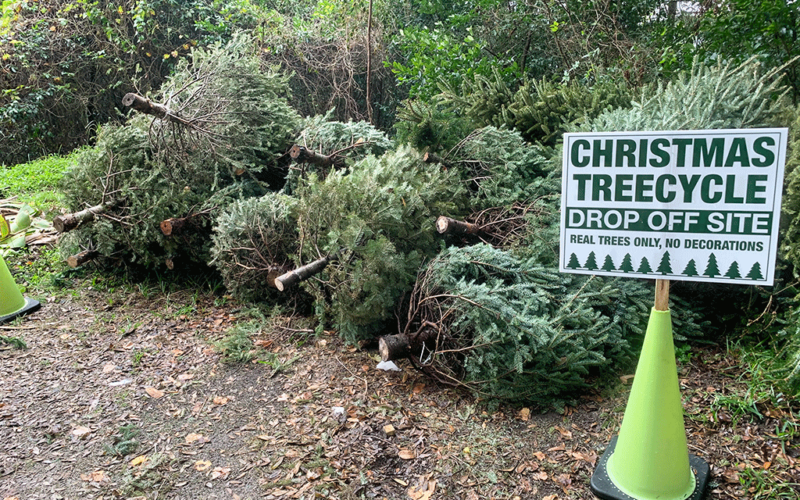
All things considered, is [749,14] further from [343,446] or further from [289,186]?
[343,446]

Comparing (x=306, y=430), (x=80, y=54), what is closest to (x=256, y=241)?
(x=306, y=430)

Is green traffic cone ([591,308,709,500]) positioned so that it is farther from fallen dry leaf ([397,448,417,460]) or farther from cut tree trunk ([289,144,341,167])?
cut tree trunk ([289,144,341,167])

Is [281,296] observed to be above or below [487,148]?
below

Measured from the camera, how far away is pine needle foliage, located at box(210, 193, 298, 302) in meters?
4.41

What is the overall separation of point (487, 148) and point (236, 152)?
2.44 metres

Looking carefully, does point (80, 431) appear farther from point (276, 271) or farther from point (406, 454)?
point (406, 454)

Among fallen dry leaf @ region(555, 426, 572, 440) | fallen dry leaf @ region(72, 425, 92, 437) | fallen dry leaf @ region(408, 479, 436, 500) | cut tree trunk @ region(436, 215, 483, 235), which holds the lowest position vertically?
fallen dry leaf @ region(555, 426, 572, 440)

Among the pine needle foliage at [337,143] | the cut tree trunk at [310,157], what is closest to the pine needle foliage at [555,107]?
the pine needle foliage at [337,143]

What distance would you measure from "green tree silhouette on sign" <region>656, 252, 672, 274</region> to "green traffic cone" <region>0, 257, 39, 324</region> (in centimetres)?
495

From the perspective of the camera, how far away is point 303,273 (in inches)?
144

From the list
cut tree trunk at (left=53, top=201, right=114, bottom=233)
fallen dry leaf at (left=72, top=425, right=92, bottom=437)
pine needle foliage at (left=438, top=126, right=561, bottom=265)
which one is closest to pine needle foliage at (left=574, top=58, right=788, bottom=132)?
pine needle foliage at (left=438, top=126, right=561, bottom=265)

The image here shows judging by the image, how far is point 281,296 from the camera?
473 centimetres

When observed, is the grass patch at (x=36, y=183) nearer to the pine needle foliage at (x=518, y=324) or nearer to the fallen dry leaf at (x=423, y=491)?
the pine needle foliage at (x=518, y=324)

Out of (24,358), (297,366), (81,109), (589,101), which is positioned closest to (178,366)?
(297,366)
